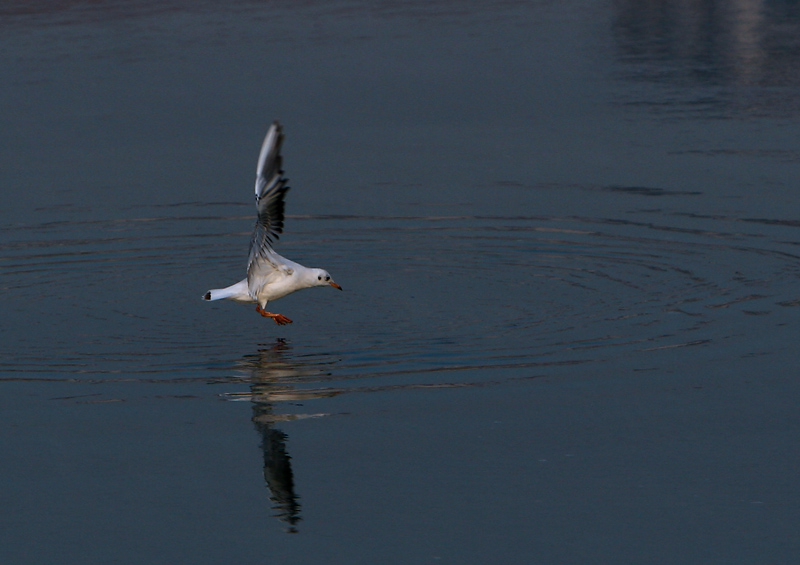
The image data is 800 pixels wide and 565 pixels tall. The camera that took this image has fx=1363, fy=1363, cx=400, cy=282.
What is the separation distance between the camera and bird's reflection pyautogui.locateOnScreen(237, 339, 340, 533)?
23.1 feet

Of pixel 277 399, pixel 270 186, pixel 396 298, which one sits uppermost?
pixel 270 186

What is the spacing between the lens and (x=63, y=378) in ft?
30.6

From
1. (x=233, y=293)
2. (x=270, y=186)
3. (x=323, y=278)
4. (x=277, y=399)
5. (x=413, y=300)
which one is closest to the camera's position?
(x=277, y=399)

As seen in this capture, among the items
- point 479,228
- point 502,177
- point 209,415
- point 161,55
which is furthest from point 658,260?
point 161,55

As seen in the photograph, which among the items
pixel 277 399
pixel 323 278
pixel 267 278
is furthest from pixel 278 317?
pixel 277 399

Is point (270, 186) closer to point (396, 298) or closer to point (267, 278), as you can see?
point (267, 278)

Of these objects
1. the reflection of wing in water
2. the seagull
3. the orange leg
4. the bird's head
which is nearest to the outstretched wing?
the seagull

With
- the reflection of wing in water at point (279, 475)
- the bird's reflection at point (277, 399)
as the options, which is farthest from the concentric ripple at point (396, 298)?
the reflection of wing in water at point (279, 475)

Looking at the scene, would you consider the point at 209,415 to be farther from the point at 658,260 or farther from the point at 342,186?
the point at 342,186

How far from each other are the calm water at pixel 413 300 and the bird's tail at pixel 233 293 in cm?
22

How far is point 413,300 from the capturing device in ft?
36.7

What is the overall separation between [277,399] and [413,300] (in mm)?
2666

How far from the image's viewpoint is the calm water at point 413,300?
22.5ft

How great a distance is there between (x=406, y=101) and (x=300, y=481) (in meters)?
11.7
